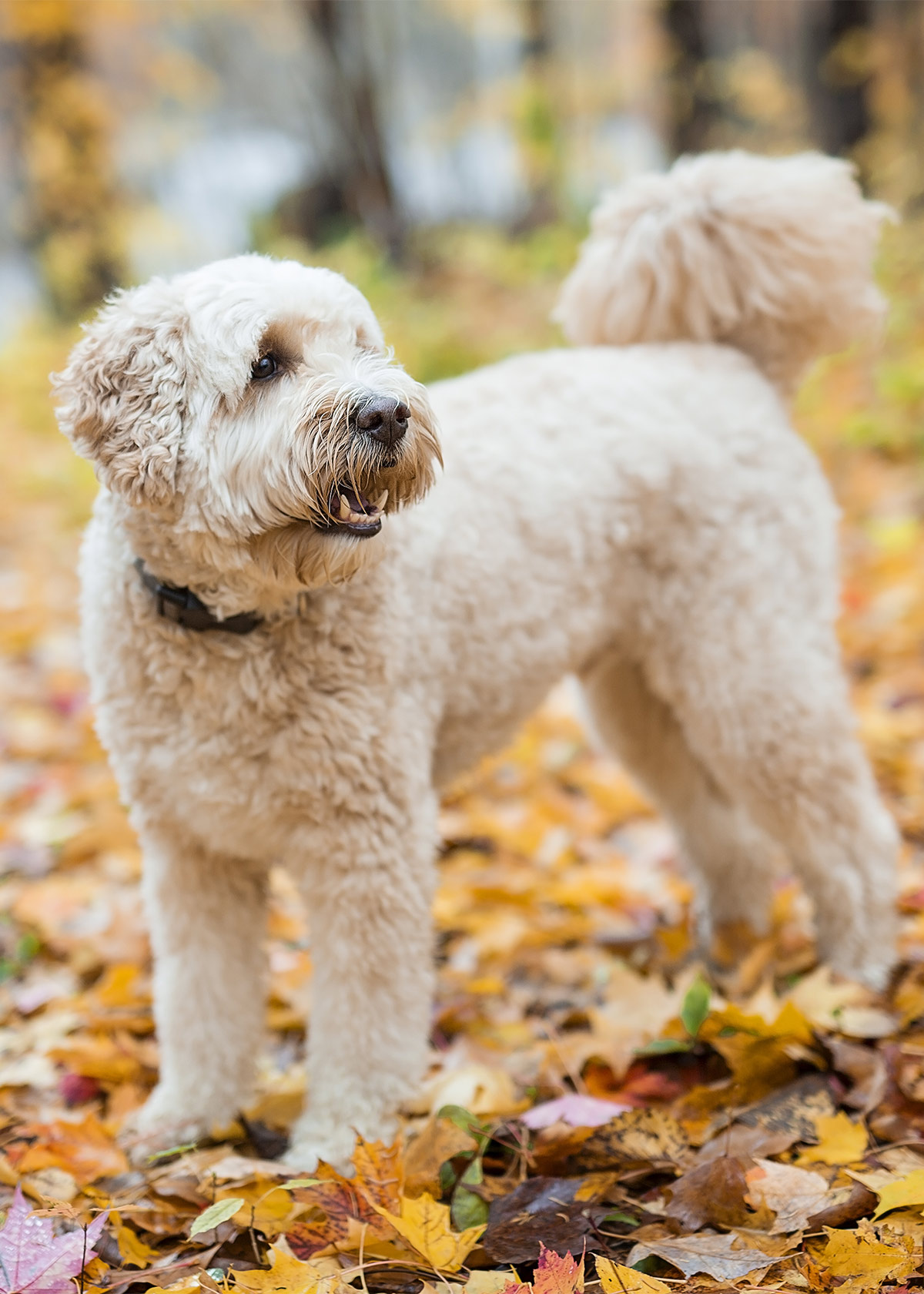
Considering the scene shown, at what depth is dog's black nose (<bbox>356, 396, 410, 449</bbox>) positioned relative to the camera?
217 cm

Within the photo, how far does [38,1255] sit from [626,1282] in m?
1.00

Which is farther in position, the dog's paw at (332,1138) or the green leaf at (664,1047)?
the green leaf at (664,1047)

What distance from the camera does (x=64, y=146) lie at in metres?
12.0

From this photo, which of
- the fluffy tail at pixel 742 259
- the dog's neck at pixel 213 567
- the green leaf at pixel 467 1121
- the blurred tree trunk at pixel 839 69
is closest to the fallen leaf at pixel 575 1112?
the green leaf at pixel 467 1121

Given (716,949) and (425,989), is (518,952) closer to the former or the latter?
(716,949)

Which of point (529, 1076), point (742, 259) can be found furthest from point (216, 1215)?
point (742, 259)

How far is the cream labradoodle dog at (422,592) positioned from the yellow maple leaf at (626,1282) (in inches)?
35.7

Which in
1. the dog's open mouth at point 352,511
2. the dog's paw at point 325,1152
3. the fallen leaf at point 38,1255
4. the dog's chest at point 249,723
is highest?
the dog's open mouth at point 352,511

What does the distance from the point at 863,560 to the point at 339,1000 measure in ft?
14.9

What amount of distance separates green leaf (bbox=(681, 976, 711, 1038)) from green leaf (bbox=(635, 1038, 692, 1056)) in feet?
0.11

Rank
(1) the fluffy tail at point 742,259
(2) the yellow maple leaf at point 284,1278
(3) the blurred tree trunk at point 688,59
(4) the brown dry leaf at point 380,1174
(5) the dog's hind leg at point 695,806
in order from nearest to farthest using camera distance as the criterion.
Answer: (2) the yellow maple leaf at point 284,1278 < (4) the brown dry leaf at point 380,1174 < (1) the fluffy tail at point 742,259 < (5) the dog's hind leg at point 695,806 < (3) the blurred tree trunk at point 688,59

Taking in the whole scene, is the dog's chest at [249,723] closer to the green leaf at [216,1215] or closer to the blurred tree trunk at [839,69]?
the green leaf at [216,1215]

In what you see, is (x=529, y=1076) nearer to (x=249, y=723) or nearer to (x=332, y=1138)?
(x=332, y=1138)

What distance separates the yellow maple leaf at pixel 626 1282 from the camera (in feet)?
5.86
